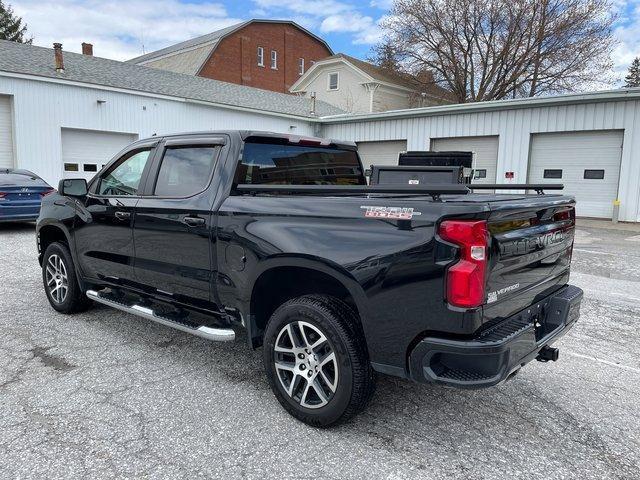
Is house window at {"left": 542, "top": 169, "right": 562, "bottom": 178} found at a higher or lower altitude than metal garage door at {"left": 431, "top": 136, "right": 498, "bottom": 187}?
lower

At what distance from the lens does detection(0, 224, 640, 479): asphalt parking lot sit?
2658 mm

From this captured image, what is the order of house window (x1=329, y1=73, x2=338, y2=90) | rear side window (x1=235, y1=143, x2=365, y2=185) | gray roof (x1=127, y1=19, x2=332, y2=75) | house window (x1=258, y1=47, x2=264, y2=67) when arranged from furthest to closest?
house window (x1=258, y1=47, x2=264, y2=67)
gray roof (x1=127, y1=19, x2=332, y2=75)
house window (x1=329, y1=73, x2=338, y2=90)
rear side window (x1=235, y1=143, x2=365, y2=185)

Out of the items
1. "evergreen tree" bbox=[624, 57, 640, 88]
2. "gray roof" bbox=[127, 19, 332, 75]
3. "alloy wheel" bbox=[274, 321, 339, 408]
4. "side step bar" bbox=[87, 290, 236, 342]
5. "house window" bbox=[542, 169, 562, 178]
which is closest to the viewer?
"alloy wheel" bbox=[274, 321, 339, 408]

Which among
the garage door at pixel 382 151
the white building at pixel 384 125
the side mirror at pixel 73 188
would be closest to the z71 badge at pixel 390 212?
the side mirror at pixel 73 188

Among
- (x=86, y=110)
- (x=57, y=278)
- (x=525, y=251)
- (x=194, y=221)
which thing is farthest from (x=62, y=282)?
(x=86, y=110)

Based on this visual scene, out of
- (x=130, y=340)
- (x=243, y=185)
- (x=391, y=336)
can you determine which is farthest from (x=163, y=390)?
(x=391, y=336)

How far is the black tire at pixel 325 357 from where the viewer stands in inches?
112

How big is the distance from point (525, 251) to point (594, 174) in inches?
595

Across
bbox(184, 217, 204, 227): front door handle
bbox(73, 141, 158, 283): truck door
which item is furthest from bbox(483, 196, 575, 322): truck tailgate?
bbox(73, 141, 158, 283): truck door

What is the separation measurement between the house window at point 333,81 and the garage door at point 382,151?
13.6m

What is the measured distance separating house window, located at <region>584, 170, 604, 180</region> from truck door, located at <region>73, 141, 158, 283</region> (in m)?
15.4

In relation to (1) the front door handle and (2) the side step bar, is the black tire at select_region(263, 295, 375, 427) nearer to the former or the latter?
(2) the side step bar

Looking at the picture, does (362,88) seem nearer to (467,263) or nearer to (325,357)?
(325,357)

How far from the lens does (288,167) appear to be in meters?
4.01
